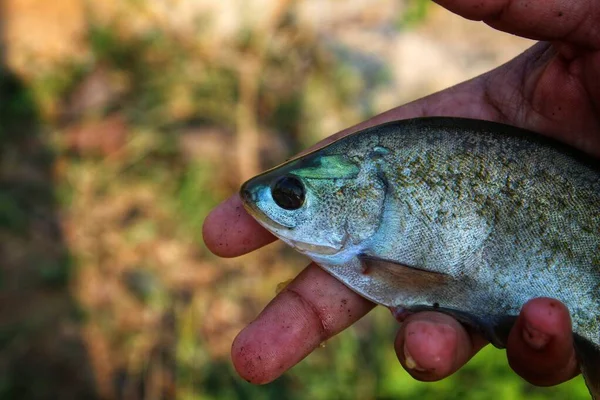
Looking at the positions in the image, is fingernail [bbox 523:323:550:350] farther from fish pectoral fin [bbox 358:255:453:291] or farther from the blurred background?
the blurred background

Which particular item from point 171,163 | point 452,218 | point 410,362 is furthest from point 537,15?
point 171,163

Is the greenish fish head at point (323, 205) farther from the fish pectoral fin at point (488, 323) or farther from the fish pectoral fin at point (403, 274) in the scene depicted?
the fish pectoral fin at point (488, 323)

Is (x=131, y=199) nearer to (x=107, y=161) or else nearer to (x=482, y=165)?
(x=107, y=161)

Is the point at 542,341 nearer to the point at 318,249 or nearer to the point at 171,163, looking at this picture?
the point at 318,249

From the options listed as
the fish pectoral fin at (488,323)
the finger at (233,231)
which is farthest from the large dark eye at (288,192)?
the fish pectoral fin at (488,323)

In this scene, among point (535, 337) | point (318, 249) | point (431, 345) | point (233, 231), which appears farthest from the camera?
point (233, 231)

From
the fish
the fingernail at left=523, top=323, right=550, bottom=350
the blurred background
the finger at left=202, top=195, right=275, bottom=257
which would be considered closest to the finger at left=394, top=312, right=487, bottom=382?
the fish

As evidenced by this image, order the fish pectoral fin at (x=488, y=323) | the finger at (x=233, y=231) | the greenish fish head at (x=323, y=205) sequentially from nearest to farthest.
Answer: the fish pectoral fin at (x=488, y=323) → the greenish fish head at (x=323, y=205) → the finger at (x=233, y=231)

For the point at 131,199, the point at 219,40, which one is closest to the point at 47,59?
the point at 219,40
